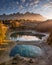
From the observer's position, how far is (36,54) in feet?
76.8

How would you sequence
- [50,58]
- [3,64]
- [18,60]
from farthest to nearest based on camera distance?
[50,58] → [18,60] → [3,64]

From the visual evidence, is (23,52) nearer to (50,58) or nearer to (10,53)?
(10,53)

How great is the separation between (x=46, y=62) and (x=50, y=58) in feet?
5.81

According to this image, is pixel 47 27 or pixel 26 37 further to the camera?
pixel 47 27

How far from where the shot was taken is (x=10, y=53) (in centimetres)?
2383

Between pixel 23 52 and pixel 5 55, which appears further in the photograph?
pixel 23 52

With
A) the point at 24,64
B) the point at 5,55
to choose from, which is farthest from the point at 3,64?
the point at 5,55

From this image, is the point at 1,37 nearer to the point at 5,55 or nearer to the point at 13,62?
the point at 5,55

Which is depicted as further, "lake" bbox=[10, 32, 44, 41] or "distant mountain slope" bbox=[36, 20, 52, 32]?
"distant mountain slope" bbox=[36, 20, 52, 32]

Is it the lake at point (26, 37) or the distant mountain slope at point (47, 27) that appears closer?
the lake at point (26, 37)

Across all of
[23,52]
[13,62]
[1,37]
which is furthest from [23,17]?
[13,62]

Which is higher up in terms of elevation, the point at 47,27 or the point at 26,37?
the point at 47,27

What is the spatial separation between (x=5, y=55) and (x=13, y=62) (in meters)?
4.12

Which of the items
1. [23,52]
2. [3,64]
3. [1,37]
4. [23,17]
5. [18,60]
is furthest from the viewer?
[23,17]
